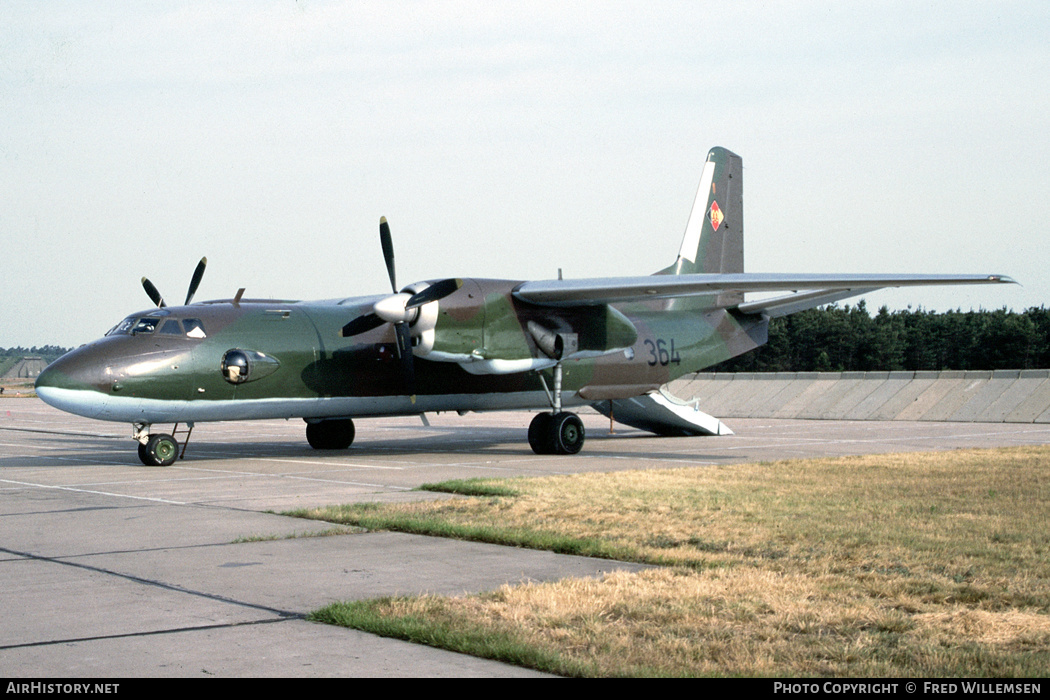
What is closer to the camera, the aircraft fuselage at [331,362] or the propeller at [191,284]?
the aircraft fuselage at [331,362]

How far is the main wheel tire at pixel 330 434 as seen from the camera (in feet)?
78.8

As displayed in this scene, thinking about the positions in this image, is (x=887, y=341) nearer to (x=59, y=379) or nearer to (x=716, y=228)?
(x=716, y=228)

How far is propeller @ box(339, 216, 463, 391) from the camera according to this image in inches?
782

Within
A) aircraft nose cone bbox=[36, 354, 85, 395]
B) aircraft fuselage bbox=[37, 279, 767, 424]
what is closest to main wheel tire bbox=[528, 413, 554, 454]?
aircraft fuselage bbox=[37, 279, 767, 424]

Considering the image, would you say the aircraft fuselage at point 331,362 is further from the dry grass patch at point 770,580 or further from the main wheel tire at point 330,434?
the dry grass patch at point 770,580

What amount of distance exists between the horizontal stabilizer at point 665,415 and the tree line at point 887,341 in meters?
38.9

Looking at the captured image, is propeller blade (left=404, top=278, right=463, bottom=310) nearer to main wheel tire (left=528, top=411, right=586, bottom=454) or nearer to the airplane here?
the airplane

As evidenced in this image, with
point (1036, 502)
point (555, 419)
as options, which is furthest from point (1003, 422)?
point (1036, 502)

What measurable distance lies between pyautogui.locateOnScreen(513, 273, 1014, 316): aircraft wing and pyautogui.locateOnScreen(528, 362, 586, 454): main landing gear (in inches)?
71.1

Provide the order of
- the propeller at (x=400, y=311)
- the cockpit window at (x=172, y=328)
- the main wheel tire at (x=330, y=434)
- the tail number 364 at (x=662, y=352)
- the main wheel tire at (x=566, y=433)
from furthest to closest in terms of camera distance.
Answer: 1. the tail number 364 at (x=662, y=352)
2. the main wheel tire at (x=330, y=434)
3. the main wheel tire at (x=566, y=433)
4. the propeller at (x=400, y=311)
5. the cockpit window at (x=172, y=328)

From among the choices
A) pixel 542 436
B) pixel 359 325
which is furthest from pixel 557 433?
pixel 359 325

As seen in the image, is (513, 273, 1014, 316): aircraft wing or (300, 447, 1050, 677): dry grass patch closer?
(300, 447, 1050, 677): dry grass patch

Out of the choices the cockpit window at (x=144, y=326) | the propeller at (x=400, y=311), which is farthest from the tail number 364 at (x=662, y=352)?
the cockpit window at (x=144, y=326)

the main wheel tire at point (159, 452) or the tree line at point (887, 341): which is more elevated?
the tree line at point (887, 341)
